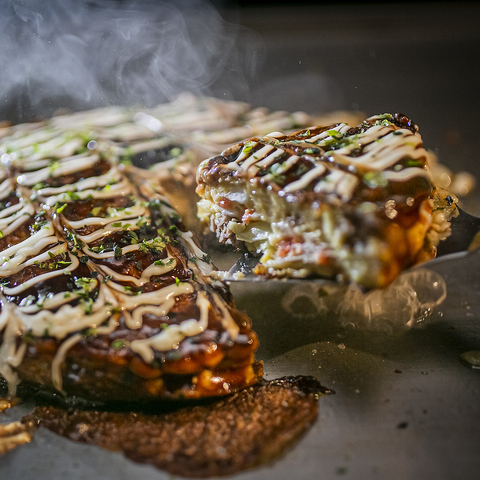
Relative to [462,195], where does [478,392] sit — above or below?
below

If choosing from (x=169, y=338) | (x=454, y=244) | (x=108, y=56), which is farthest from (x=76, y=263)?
(x=108, y=56)

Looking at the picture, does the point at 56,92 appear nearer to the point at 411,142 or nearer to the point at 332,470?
the point at 411,142

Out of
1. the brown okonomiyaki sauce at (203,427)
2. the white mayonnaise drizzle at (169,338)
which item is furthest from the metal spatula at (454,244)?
the brown okonomiyaki sauce at (203,427)

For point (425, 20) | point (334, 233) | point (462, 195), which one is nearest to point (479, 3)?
point (425, 20)

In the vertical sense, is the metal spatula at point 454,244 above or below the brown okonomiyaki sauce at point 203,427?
above

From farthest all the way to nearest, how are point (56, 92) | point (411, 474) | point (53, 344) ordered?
point (56, 92)
point (53, 344)
point (411, 474)

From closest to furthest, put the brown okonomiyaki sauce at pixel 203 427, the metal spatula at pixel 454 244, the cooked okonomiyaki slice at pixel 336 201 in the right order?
the brown okonomiyaki sauce at pixel 203 427 → the cooked okonomiyaki slice at pixel 336 201 → the metal spatula at pixel 454 244

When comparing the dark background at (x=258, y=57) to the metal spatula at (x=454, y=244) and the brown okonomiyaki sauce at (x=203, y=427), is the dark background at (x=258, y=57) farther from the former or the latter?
the brown okonomiyaki sauce at (x=203, y=427)
